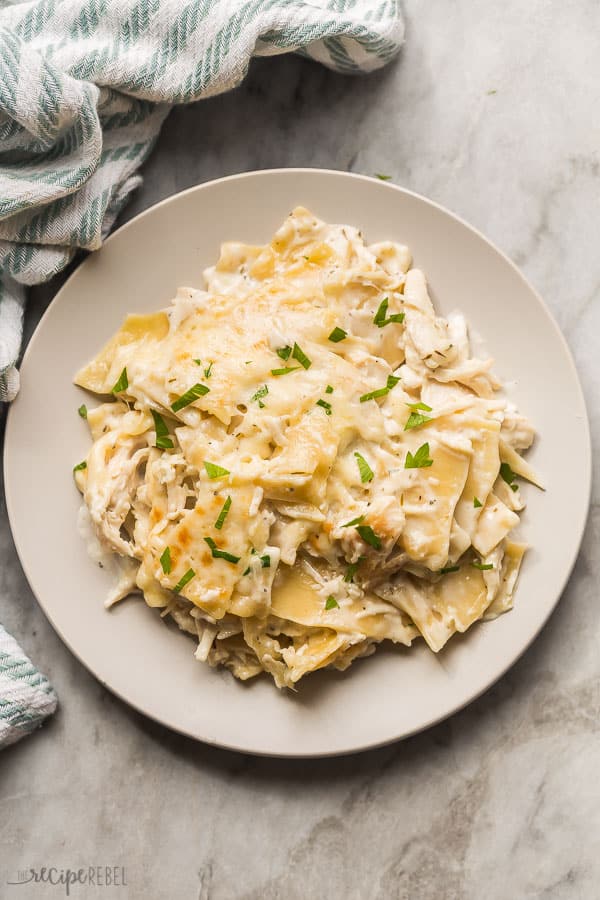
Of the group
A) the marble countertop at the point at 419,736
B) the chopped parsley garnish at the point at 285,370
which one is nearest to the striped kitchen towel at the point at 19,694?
the marble countertop at the point at 419,736

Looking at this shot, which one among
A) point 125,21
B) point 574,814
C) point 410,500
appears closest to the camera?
point 410,500

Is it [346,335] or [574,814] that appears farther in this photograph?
[574,814]

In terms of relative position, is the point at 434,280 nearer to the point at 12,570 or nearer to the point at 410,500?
the point at 410,500

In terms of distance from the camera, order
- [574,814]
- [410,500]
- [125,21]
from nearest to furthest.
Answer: [410,500], [125,21], [574,814]

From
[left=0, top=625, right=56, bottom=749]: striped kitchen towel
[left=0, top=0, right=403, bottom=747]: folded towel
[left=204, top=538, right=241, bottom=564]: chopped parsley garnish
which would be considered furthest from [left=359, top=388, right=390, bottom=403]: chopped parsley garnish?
[left=0, top=625, right=56, bottom=749]: striped kitchen towel

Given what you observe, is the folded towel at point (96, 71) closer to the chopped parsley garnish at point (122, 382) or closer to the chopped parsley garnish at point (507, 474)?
the chopped parsley garnish at point (122, 382)

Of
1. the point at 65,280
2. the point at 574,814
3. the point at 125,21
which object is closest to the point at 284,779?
the point at 574,814
